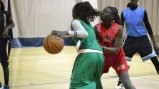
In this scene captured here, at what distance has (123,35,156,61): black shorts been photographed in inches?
279

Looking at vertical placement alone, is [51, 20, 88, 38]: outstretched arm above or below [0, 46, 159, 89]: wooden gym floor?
above

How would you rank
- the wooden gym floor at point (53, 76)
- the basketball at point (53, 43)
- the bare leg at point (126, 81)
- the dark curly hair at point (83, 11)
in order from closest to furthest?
the basketball at point (53, 43), the dark curly hair at point (83, 11), the bare leg at point (126, 81), the wooden gym floor at point (53, 76)

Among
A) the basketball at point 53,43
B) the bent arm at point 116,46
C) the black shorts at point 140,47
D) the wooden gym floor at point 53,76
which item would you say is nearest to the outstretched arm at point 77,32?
the basketball at point 53,43

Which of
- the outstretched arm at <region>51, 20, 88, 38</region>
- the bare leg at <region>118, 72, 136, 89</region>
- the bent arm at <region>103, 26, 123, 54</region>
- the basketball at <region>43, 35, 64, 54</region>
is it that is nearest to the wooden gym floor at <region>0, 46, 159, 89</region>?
the bare leg at <region>118, 72, 136, 89</region>

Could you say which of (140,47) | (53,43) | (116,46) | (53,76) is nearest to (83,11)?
(53,43)

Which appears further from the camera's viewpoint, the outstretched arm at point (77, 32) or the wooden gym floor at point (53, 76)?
the wooden gym floor at point (53, 76)

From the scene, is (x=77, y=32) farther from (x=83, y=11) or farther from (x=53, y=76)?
(x=53, y=76)

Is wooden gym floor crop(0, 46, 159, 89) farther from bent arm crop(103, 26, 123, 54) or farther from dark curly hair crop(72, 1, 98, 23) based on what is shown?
dark curly hair crop(72, 1, 98, 23)

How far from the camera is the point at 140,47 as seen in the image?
23.3ft

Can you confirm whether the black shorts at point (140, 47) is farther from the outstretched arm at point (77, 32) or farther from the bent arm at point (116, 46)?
the outstretched arm at point (77, 32)

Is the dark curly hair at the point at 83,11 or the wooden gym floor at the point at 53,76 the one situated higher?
the dark curly hair at the point at 83,11

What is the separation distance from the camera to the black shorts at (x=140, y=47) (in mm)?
7090

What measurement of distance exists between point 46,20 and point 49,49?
49.0 feet

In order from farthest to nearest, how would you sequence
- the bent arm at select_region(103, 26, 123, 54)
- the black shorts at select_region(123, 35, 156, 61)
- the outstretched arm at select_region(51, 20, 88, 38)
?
the black shorts at select_region(123, 35, 156, 61), the bent arm at select_region(103, 26, 123, 54), the outstretched arm at select_region(51, 20, 88, 38)
